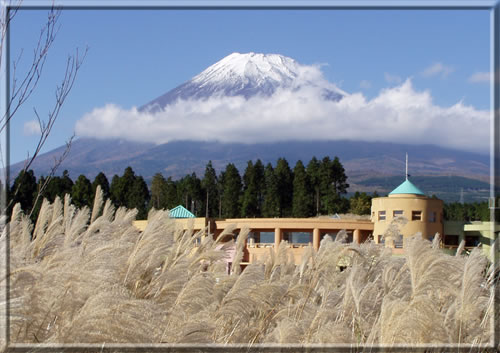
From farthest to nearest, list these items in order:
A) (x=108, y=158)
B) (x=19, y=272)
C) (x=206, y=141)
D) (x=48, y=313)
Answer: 1. (x=206, y=141)
2. (x=108, y=158)
3. (x=48, y=313)
4. (x=19, y=272)

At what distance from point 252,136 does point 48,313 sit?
344 feet

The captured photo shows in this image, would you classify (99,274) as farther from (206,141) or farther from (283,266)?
(206,141)

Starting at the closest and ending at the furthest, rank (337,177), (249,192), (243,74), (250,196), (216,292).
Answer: (216,292) → (243,74) → (250,196) → (249,192) → (337,177)

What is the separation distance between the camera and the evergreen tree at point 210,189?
38.6 m

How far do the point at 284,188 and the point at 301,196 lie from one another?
2.54 metres

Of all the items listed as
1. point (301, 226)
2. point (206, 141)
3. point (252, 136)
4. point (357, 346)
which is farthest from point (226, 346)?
point (252, 136)

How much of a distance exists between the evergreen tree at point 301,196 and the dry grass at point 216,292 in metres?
32.2

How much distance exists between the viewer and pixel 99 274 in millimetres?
2352

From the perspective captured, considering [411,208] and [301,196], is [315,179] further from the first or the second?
[411,208]

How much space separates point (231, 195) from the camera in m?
37.6

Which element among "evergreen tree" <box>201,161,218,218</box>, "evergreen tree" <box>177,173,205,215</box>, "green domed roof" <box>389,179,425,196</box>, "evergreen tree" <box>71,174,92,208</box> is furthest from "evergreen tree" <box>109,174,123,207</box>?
"green domed roof" <box>389,179,425,196</box>

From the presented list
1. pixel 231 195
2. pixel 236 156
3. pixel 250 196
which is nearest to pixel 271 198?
pixel 250 196

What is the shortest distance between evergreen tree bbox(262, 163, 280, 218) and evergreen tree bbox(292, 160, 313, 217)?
1076mm

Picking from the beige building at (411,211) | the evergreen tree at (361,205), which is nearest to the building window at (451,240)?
the beige building at (411,211)
